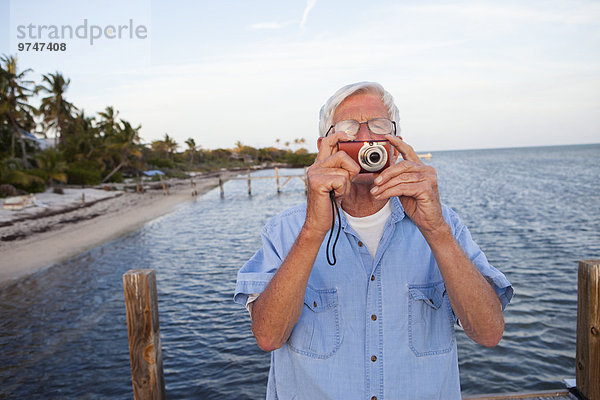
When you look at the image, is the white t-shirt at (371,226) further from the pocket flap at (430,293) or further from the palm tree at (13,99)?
the palm tree at (13,99)

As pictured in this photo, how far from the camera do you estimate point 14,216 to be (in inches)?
781

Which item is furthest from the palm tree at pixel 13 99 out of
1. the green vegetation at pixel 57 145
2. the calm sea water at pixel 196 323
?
the calm sea water at pixel 196 323

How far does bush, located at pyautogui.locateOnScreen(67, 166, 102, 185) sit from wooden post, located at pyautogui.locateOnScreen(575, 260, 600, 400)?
37270mm

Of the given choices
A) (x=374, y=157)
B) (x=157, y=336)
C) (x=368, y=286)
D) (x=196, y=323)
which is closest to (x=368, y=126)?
(x=374, y=157)

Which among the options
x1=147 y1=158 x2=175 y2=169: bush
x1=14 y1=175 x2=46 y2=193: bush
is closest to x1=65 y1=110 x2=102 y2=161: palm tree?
x1=14 y1=175 x2=46 y2=193: bush

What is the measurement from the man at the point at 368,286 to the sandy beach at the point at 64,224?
1264 cm

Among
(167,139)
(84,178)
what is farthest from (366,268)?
(167,139)

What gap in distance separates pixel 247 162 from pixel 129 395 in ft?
320

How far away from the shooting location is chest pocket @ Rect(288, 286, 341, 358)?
157 centimetres

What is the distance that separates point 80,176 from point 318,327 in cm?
3781

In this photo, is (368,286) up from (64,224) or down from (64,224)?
up

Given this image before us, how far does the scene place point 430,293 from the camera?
163cm

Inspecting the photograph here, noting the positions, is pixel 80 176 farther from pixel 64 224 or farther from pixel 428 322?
pixel 428 322

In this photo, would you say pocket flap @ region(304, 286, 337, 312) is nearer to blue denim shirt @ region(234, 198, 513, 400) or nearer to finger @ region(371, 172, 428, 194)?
blue denim shirt @ region(234, 198, 513, 400)
